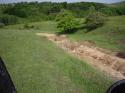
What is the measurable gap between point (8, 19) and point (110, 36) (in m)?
24.9

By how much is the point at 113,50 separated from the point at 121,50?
0.54m

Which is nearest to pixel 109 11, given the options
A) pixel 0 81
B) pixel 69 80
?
pixel 69 80

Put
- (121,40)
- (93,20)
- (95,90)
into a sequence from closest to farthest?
1. (95,90)
2. (121,40)
3. (93,20)

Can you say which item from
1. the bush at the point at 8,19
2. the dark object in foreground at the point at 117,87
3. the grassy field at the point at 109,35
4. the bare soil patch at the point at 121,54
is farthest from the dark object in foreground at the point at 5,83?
the bush at the point at 8,19

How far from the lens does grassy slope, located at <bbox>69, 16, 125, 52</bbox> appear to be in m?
20.2

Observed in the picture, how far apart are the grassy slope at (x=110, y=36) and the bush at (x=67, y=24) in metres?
1.23

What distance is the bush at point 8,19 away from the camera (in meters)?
43.7

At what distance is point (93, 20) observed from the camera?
3125cm

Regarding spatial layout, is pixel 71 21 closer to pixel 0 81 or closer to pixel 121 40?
pixel 121 40

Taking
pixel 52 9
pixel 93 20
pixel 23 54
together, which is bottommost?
pixel 52 9

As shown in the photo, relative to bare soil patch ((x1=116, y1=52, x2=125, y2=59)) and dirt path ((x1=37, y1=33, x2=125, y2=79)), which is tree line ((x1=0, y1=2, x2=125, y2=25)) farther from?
bare soil patch ((x1=116, y1=52, x2=125, y2=59))

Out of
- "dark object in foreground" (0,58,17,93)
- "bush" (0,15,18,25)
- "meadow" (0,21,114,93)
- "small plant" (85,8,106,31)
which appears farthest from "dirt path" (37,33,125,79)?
"bush" (0,15,18,25)

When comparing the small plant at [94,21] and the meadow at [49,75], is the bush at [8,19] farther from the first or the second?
the meadow at [49,75]

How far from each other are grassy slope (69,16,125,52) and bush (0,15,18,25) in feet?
56.0
